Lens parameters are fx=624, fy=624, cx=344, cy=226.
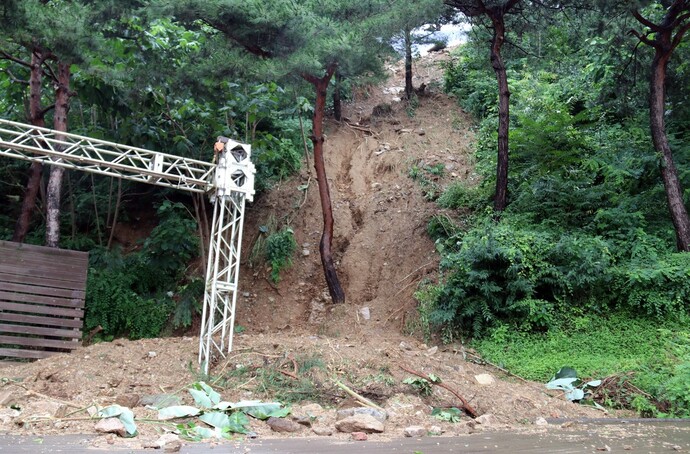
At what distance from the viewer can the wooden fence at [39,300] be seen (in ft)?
36.3

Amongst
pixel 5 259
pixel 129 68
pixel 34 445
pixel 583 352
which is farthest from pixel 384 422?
pixel 129 68

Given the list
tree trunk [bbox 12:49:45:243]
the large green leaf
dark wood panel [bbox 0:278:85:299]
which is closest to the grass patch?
the large green leaf

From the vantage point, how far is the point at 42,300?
11430mm

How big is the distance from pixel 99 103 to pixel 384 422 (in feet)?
31.1

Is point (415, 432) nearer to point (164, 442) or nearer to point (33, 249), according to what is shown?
point (164, 442)

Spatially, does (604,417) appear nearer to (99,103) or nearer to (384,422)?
(384,422)

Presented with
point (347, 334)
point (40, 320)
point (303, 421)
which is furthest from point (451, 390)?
point (40, 320)

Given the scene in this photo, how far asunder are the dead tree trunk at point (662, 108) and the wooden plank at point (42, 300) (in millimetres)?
10992

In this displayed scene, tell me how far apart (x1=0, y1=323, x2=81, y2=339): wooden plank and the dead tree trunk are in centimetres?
1105

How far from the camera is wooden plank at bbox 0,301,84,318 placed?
36.4 ft

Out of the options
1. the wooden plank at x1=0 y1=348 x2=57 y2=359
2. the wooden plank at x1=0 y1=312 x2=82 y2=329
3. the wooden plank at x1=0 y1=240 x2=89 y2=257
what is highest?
the wooden plank at x1=0 y1=240 x2=89 y2=257

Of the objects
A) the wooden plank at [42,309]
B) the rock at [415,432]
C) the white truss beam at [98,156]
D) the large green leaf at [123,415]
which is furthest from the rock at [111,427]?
the wooden plank at [42,309]

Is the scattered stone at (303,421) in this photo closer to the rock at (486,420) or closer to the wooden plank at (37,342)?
the rock at (486,420)

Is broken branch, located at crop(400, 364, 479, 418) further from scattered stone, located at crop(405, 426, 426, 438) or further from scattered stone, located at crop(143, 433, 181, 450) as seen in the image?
scattered stone, located at crop(143, 433, 181, 450)
